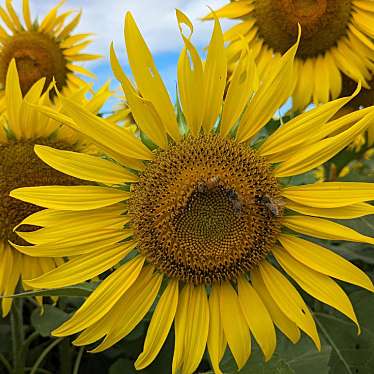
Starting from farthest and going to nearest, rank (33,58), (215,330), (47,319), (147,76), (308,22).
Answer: (33,58) → (308,22) → (47,319) → (215,330) → (147,76)

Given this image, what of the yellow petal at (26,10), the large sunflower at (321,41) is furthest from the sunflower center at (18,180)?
the yellow petal at (26,10)

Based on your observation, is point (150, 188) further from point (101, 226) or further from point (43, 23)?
point (43, 23)

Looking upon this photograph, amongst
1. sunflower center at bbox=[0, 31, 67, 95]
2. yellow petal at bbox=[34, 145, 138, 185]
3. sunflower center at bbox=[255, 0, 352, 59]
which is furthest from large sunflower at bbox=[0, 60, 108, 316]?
sunflower center at bbox=[0, 31, 67, 95]

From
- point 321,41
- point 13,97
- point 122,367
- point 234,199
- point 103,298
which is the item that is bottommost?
point 122,367

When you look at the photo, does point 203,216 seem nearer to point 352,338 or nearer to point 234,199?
point 234,199

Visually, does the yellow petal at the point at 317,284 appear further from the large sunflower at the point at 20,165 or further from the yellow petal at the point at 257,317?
the large sunflower at the point at 20,165

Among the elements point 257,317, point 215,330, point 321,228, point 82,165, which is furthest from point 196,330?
point 82,165

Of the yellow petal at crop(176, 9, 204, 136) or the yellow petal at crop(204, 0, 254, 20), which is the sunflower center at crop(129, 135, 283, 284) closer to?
the yellow petal at crop(176, 9, 204, 136)
